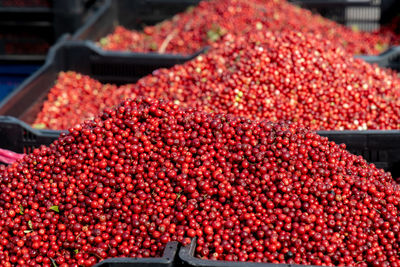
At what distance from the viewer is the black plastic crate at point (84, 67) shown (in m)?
4.21

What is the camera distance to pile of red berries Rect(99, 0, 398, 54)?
5.13m

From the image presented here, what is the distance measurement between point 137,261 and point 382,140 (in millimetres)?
1781

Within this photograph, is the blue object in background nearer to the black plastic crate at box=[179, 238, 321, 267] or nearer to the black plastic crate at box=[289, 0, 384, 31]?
the black plastic crate at box=[289, 0, 384, 31]

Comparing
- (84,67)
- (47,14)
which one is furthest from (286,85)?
(47,14)

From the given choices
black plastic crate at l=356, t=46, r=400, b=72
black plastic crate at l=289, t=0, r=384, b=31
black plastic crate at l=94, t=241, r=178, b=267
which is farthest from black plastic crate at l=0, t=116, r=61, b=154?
black plastic crate at l=289, t=0, r=384, b=31

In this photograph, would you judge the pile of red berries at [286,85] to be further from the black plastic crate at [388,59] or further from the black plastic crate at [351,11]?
the black plastic crate at [351,11]

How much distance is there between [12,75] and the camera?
5461 mm

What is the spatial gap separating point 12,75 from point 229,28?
8.63 feet

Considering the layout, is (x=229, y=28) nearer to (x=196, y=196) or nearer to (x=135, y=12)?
(x=135, y=12)

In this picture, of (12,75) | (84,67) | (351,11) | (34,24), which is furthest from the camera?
(351,11)

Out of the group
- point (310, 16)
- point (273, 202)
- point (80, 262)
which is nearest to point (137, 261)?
point (80, 262)

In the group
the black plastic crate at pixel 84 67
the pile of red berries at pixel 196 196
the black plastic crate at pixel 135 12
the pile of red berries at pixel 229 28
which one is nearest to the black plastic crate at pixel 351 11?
the pile of red berries at pixel 229 28

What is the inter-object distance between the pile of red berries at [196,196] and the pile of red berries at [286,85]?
3.02ft

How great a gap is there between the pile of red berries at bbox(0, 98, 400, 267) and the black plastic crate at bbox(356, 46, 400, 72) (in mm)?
2144
